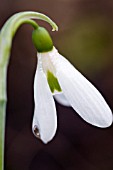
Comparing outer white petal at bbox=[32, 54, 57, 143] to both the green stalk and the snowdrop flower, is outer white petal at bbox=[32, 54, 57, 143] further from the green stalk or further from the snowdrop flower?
the green stalk

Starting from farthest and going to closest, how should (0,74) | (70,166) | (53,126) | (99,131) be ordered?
1. (99,131)
2. (70,166)
3. (53,126)
4. (0,74)

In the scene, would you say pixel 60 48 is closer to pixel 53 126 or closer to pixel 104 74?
pixel 104 74

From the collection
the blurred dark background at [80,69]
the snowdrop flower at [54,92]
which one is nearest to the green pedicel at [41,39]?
the snowdrop flower at [54,92]

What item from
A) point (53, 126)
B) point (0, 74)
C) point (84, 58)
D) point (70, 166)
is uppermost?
point (0, 74)

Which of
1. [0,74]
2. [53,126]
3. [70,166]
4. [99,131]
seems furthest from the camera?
[99,131]

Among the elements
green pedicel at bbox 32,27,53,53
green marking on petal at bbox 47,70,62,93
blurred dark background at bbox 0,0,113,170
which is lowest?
blurred dark background at bbox 0,0,113,170

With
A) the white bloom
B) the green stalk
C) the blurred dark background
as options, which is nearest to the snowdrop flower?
the white bloom

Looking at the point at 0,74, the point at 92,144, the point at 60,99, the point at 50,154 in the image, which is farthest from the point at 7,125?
the point at 0,74
